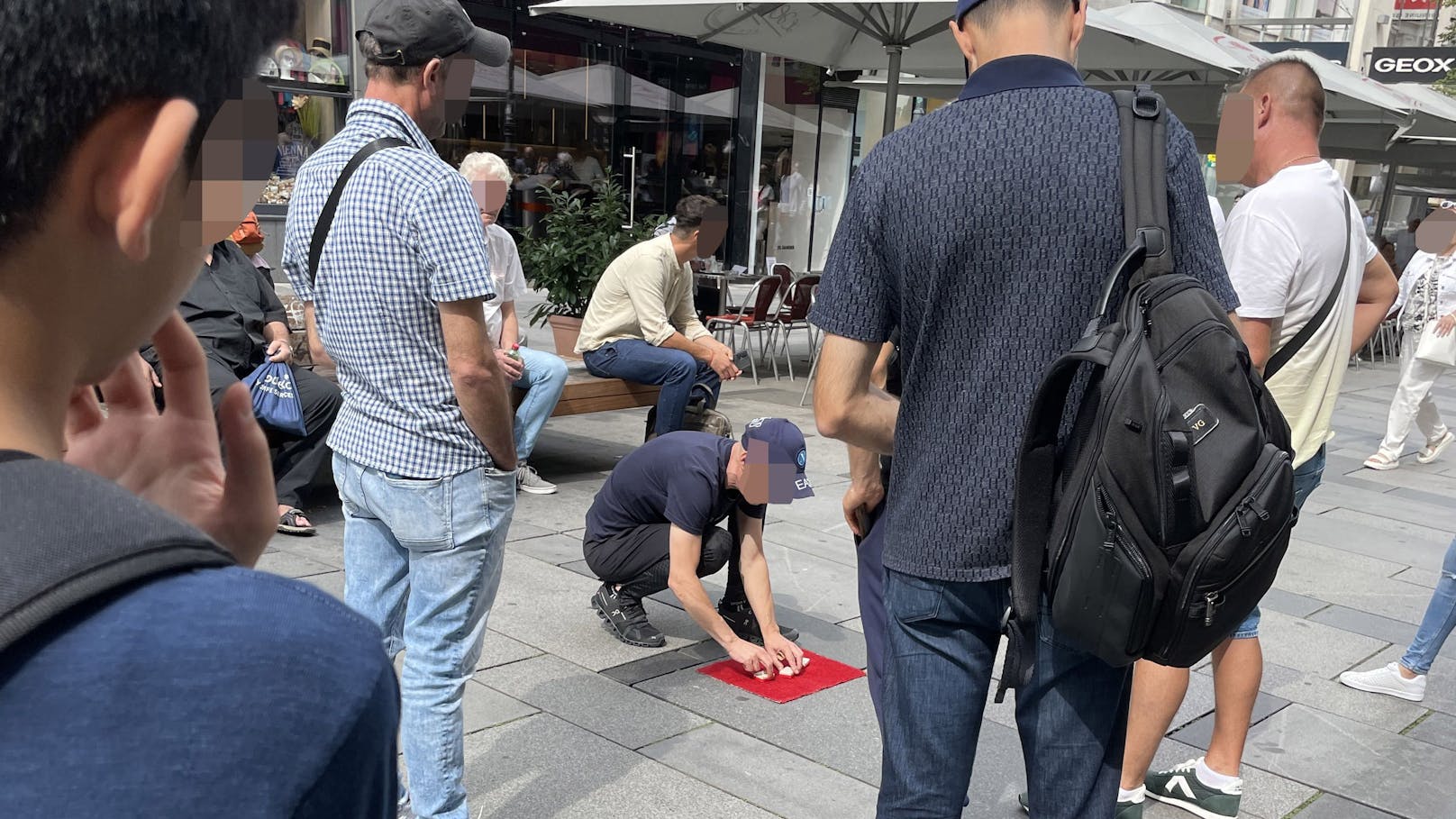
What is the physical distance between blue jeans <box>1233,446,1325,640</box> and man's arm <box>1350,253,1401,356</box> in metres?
0.45

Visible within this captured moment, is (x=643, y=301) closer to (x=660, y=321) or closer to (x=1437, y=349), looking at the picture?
(x=660, y=321)

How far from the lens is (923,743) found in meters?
2.14

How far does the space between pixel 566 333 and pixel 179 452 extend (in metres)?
7.14

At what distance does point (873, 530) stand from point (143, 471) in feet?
6.03

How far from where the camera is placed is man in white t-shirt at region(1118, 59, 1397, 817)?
3.11 metres

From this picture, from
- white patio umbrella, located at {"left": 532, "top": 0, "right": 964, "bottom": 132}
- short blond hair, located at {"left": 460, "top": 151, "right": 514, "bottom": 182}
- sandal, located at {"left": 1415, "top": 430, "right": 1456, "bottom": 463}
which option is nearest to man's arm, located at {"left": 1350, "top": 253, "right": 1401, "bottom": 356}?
short blond hair, located at {"left": 460, "top": 151, "right": 514, "bottom": 182}

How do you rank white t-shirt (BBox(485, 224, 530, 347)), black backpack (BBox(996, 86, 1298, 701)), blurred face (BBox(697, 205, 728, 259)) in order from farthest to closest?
blurred face (BBox(697, 205, 728, 259))
white t-shirt (BBox(485, 224, 530, 347))
black backpack (BBox(996, 86, 1298, 701))

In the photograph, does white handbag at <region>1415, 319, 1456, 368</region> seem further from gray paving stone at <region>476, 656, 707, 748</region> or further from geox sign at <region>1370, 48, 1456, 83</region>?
geox sign at <region>1370, 48, 1456, 83</region>

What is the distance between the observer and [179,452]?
2.87 ft

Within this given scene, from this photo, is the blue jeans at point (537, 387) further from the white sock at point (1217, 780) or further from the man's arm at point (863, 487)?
the man's arm at point (863, 487)

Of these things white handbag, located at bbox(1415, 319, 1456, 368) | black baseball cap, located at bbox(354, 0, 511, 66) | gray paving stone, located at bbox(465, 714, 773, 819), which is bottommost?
gray paving stone, located at bbox(465, 714, 773, 819)

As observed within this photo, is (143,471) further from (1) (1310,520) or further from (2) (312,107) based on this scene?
(2) (312,107)

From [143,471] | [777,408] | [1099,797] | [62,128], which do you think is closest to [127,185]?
[62,128]

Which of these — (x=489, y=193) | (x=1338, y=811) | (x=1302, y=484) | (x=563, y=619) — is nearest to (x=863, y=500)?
(x=1302, y=484)
